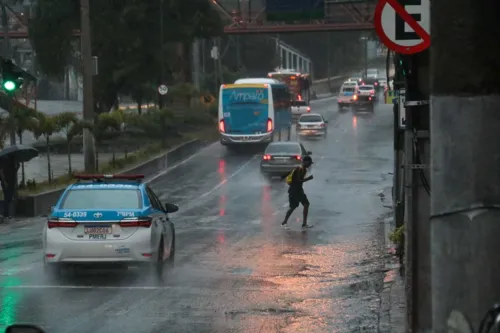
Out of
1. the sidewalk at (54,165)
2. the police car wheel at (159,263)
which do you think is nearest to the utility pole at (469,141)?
the police car wheel at (159,263)

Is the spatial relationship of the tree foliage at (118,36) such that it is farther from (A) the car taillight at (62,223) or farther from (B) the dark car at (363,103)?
(A) the car taillight at (62,223)

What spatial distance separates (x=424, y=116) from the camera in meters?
10.5

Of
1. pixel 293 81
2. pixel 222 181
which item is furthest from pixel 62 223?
pixel 293 81

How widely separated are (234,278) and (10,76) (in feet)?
35.9

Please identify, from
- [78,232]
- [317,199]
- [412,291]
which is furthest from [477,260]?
[317,199]

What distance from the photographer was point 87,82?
3847 cm

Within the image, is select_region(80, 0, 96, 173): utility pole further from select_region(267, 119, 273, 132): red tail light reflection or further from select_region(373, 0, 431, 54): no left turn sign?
select_region(373, 0, 431, 54): no left turn sign

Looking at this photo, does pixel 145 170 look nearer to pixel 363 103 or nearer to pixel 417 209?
pixel 417 209

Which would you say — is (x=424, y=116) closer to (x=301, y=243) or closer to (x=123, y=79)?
(x=301, y=243)

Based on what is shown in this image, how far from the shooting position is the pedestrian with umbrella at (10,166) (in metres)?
29.3

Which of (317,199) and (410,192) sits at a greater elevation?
(410,192)

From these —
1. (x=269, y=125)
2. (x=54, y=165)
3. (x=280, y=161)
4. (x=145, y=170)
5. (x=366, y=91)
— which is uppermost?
(x=366, y=91)

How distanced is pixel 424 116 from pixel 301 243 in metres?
13.0

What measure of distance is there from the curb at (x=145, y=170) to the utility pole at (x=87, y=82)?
3545 mm
